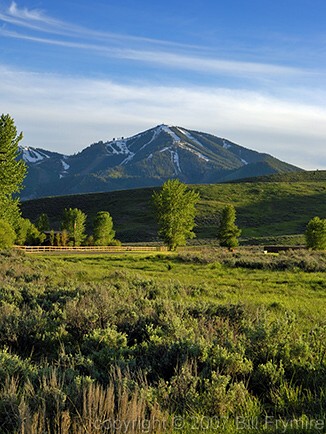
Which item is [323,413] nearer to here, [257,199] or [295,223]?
[295,223]

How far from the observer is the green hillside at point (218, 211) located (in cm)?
13688

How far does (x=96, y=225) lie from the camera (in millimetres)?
77438

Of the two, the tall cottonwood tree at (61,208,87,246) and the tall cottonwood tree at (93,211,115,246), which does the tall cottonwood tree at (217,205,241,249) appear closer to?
the tall cottonwood tree at (93,211,115,246)

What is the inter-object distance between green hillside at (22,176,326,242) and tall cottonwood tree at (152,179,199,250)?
2423 inches

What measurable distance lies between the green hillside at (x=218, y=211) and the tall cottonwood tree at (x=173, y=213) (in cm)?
6155

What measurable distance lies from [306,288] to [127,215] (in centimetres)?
15020

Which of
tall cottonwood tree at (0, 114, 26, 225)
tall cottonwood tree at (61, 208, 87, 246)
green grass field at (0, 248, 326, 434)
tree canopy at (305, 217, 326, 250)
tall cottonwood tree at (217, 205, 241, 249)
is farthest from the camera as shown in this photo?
tall cottonwood tree at (61, 208, 87, 246)

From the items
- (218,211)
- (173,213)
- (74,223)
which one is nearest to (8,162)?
(173,213)

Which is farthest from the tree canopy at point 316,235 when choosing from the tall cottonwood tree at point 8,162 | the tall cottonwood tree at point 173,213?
the tall cottonwood tree at point 8,162

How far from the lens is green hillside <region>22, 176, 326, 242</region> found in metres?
137

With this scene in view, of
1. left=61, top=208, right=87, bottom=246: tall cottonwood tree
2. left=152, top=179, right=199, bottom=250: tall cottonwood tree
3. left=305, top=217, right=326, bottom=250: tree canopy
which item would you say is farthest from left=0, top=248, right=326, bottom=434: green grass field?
left=61, top=208, right=87, bottom=246: tall cottonwood tree

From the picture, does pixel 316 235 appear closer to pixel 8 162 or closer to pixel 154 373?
pixel 8 162

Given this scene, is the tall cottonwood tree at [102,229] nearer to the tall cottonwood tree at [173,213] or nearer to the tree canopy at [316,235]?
the tall cottonwood tree at [173,213]

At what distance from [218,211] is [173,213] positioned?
98.4m
